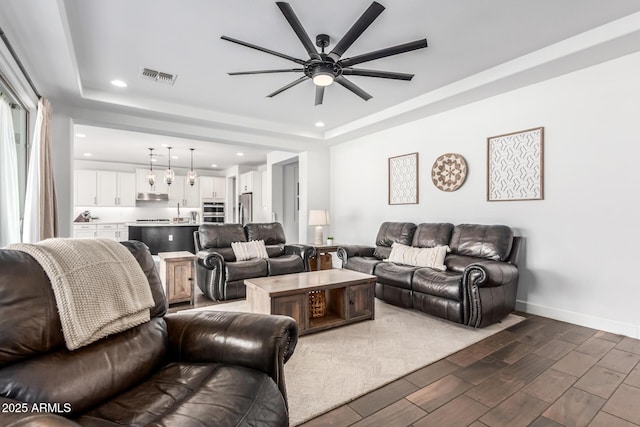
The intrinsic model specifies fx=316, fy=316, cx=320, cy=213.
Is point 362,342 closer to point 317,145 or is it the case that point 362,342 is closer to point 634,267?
point 634,267

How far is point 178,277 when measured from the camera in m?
3.92

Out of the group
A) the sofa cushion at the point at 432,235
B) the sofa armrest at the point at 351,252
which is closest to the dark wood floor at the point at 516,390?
the sofa cushion at the point at 432,235

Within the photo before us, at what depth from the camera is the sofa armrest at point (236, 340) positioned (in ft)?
4.65

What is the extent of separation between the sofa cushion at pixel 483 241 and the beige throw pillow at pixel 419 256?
7.1 inches

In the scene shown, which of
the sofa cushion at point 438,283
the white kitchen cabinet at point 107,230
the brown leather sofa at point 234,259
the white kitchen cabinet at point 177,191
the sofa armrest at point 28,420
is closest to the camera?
the sofa armrest at point 28,420

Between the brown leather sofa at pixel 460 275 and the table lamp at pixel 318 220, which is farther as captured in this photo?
the table lamp at pixel 318 220

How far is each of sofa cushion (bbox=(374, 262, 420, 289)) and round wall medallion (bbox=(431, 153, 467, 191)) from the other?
4.55ft

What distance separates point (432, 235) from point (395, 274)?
0.84m

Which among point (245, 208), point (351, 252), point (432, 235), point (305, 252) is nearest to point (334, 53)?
point (432, 235)

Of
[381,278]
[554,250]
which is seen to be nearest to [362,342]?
[381,278]

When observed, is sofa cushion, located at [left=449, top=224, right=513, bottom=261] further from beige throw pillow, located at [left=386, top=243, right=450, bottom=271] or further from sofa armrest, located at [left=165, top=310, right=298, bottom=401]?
sofa armrest, located at [left=165, top=310, right=298, bottom=401]

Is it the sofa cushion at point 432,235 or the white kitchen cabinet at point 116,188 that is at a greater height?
the white kitchen cabinet at point 116,188

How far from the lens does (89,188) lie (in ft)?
28.2

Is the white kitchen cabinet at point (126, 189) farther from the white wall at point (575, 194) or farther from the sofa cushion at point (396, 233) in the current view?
the white wall at point (575, 194)
